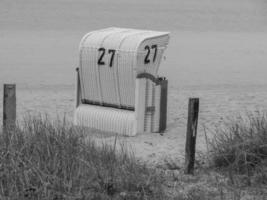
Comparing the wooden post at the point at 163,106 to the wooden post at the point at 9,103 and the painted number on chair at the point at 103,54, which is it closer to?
the painted number on chair at the point at 103,54

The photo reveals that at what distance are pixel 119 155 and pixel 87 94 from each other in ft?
8.49

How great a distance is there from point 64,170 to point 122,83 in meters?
2.92

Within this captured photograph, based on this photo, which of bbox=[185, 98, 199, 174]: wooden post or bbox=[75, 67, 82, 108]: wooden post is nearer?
bbox=[185, 98, 199, 174]: wooden post

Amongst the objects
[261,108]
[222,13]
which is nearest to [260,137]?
[261,108]

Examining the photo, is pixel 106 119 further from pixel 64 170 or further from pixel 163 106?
pixel 64 170

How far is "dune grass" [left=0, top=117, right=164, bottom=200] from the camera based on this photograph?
18.8 ft

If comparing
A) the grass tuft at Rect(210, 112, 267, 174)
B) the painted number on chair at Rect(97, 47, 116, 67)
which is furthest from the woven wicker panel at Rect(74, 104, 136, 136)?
the grass tuft at Rect(210, 112, 267, 174)

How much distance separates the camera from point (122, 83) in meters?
8.73

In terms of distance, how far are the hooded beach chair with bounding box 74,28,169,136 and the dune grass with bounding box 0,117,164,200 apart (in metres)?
2.07

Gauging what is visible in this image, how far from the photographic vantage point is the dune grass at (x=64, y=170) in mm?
5727

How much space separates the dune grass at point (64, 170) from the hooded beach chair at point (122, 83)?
2.07 m

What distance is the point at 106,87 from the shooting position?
8.83 meters

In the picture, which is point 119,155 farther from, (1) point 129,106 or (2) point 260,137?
(1) point 129,106

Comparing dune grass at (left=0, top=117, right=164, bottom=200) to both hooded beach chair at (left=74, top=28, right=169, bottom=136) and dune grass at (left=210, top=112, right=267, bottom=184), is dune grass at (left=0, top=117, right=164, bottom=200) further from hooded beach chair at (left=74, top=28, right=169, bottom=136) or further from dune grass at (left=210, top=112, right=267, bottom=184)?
hooded beach chair at (left=74, top=28, right=169, bottom=136)
